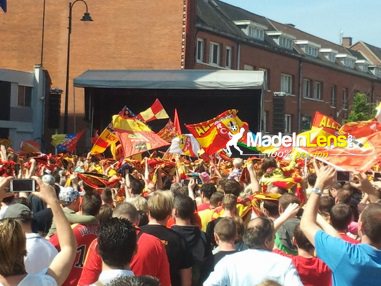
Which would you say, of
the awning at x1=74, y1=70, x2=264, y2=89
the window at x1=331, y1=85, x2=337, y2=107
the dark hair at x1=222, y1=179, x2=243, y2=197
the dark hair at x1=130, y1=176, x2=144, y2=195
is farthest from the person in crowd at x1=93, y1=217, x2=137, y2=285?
the window at x1=331, y1=85, x2=337, y2=107

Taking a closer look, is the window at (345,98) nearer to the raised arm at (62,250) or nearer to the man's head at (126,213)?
the man's head at (126,213)

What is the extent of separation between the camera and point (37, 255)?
5.45 m

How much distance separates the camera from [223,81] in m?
30.3

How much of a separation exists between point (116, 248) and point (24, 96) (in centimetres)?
3406

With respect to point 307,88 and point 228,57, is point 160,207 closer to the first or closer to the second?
point 228,57

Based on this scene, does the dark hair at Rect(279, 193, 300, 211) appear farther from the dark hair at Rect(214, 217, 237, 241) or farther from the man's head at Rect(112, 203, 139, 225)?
the man's head at Rect(112, 203, 139, 225)

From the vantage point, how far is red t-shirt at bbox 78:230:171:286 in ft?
17.5

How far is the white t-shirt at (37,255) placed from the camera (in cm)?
541

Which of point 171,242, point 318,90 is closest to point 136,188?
point 171,242

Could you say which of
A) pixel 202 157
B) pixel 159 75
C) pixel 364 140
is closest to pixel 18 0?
pixel 159 75

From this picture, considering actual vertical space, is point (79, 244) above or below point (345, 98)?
above

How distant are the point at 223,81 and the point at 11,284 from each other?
1043 inches

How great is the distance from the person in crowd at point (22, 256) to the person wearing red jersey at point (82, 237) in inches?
69.2

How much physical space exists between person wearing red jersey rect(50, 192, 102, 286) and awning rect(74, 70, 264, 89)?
22590mm
